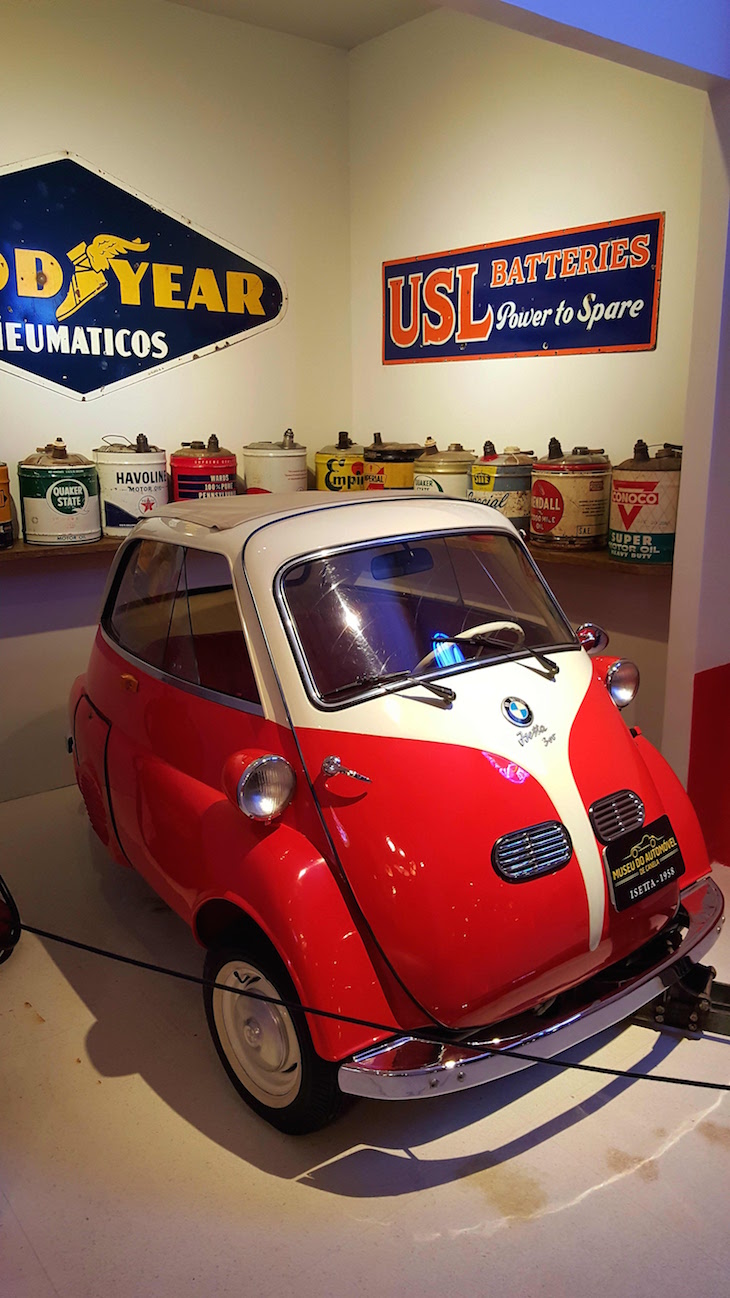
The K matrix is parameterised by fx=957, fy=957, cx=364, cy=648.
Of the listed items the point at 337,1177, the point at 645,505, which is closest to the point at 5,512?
the point at 645,505

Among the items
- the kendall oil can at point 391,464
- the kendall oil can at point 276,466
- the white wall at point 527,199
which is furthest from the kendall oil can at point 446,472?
the kendall oil can at point 276,466

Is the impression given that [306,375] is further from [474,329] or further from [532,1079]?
[532,1079]

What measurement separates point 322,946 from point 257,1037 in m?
0.44

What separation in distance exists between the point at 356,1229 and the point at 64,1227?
0.69 metres

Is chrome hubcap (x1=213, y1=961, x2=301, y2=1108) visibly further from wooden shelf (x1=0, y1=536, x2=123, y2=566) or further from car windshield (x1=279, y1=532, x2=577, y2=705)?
wooden shelf (x1=0, y1=536, x2=123, y2=566)

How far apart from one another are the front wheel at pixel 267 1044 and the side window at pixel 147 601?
1.06m

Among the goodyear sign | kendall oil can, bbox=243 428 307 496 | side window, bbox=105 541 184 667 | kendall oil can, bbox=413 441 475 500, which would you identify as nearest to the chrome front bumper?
side window, bbox=105 541 184 667

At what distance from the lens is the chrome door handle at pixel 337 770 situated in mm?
2396

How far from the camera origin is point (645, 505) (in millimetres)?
3709

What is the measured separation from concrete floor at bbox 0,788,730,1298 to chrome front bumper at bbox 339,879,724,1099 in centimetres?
34

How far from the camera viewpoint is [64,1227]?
2266 mm

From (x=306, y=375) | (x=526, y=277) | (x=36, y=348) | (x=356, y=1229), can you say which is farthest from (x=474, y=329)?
(x=356, y=1229)

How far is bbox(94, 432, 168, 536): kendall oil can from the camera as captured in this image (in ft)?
14.7

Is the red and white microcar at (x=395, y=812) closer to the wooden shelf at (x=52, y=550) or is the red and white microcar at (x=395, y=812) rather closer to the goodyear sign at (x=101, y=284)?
the wooden shelf at (x=52, y=550)
